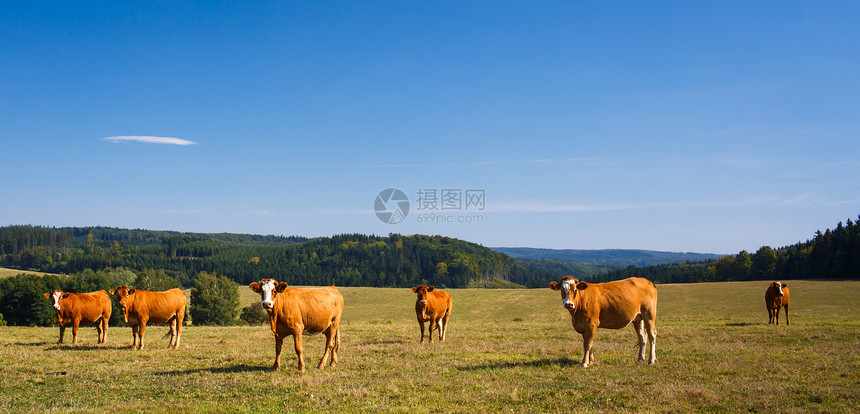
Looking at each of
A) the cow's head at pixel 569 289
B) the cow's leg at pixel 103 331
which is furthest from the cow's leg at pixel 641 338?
the cow's leg at pixel 103 331

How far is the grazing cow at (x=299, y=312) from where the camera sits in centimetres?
1203

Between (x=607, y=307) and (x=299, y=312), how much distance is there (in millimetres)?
8318

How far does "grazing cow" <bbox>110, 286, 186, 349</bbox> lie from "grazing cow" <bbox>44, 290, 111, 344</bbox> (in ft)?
8.65

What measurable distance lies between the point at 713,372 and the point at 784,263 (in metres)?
105

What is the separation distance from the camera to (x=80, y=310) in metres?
19.7

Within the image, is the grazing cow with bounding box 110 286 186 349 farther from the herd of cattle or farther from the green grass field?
the green grass field

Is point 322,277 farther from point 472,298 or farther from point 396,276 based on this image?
point 472,298

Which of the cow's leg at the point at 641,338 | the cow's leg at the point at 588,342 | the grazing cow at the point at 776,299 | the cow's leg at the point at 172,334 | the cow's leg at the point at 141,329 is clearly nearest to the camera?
the cow's leg at the point at 588,342

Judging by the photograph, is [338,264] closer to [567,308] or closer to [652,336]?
[652,336]

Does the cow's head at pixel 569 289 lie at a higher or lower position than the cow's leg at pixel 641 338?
higher

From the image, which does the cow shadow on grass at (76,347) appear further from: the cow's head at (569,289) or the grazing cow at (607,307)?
the grazing cow at (607,307)

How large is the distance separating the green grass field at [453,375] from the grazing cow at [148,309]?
793 millimetres

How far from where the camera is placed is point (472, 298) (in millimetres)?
80625

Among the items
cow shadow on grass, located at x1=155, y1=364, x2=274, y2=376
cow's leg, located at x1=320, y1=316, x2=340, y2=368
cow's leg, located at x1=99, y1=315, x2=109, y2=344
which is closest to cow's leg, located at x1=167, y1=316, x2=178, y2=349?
cow's leg, located at x1=99, y1=315, x2=109, y2=344
